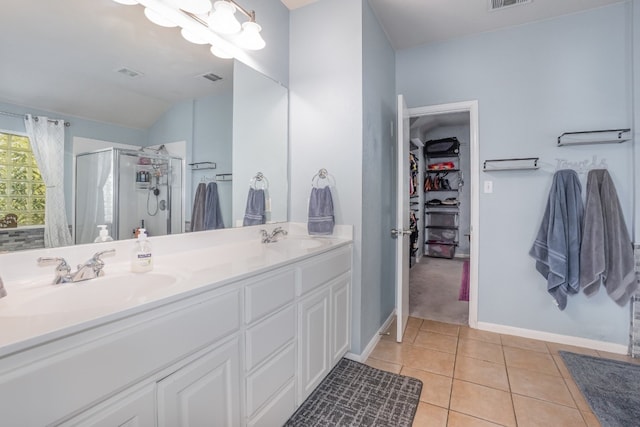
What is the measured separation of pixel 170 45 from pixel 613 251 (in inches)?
127

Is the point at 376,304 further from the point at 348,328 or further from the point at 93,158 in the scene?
the point at 93,158

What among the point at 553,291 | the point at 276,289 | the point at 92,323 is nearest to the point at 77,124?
the point at 92,323

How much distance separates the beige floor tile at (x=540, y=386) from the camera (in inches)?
68.3

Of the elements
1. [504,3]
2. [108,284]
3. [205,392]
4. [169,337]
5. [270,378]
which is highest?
[504,3]

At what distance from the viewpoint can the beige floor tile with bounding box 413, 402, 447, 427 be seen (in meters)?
1.54

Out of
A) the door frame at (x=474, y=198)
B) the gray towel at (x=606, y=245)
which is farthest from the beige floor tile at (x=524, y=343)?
the gray towel at (x=606, y=245)

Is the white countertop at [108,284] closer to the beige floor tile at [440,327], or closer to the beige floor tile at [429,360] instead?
the beige floor tile at [429,360]

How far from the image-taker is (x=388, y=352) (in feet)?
7.41

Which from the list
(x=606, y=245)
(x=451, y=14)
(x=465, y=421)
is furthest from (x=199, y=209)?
(x=606, y=245)

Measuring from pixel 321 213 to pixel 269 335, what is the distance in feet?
3.25

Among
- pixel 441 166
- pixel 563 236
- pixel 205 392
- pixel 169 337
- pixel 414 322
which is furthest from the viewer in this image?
pixel 441 166

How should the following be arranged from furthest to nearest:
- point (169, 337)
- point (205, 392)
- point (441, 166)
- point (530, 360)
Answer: point (441, 166) → point (530, 360) → point (205, 392) → point (169, 337)

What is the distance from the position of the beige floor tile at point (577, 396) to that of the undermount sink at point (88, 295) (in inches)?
88.8

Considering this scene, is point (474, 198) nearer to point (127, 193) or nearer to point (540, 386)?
point (540, 386)
